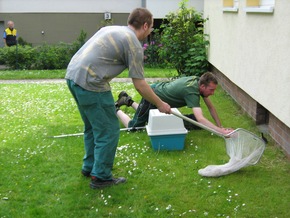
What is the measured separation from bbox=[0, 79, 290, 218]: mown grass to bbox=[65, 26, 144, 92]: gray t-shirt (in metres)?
1.11

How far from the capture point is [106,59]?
3.64 metres

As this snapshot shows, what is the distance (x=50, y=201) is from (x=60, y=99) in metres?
5.33

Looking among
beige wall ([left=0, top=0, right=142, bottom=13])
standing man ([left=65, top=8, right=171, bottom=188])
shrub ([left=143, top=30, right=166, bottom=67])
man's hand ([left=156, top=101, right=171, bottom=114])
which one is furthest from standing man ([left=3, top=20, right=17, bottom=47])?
man's hand ([left=156, top=101, right=171, bottom=114])

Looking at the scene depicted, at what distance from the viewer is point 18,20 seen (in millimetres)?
18219

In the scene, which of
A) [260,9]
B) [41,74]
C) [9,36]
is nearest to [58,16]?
[9,36]

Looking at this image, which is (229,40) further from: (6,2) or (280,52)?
(6,2)

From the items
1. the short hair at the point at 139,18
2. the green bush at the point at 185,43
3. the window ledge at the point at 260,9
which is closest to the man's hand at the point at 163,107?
the short hair at the point at 139,18

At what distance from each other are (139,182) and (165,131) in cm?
97

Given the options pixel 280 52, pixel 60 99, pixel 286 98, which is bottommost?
pixel 60 99

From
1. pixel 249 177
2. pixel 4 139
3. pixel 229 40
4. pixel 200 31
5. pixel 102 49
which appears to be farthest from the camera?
pixel 200 31

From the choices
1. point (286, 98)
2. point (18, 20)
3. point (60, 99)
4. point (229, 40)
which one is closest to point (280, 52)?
point (286, 98)

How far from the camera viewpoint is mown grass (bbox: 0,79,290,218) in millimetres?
3579

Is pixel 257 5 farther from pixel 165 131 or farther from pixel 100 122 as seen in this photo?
pixel 100 122

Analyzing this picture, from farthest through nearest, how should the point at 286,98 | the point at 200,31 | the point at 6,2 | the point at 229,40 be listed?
the point at 6,2
the point at 200,31
the point at 229,40
the point at 286,98
